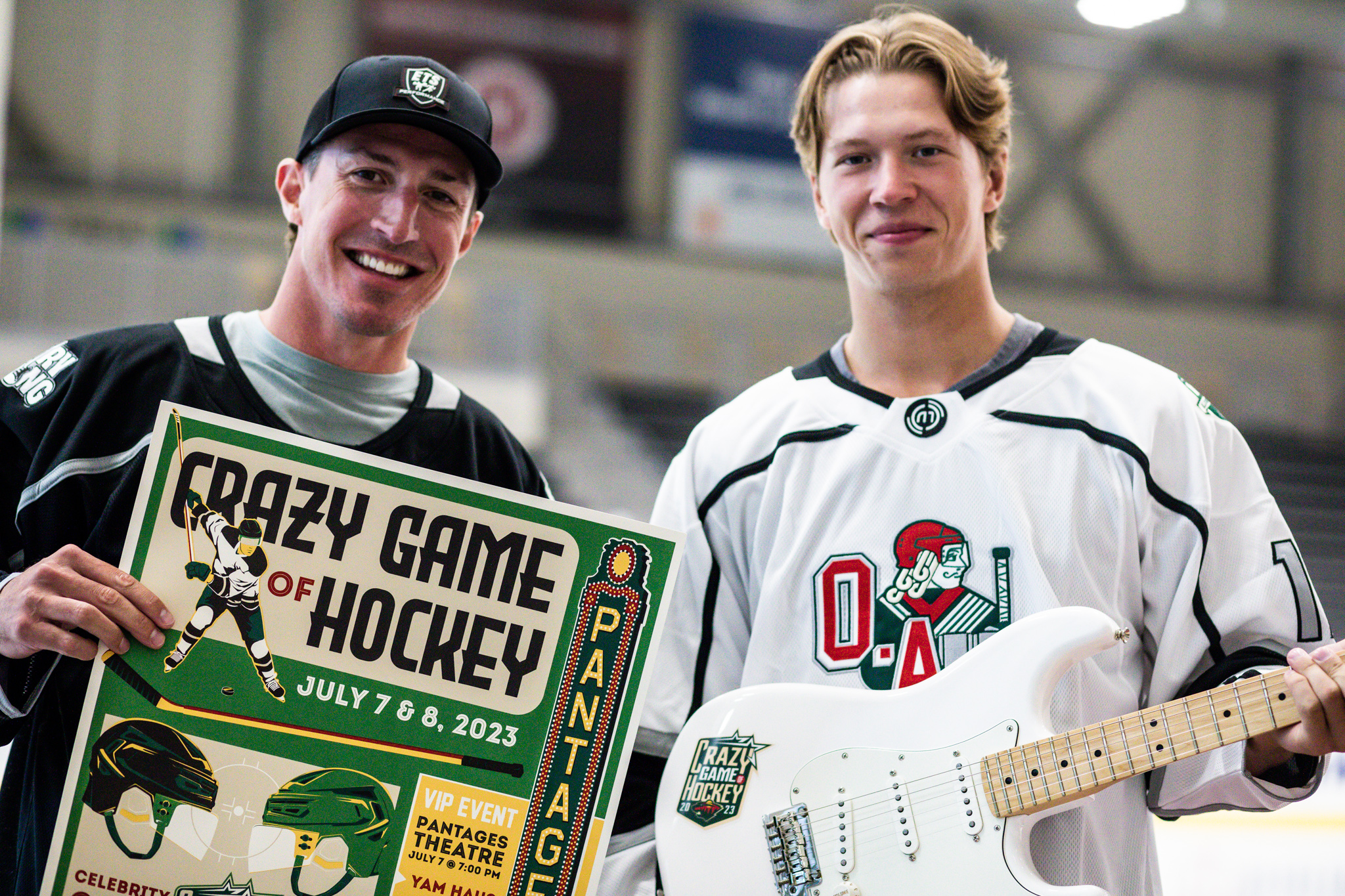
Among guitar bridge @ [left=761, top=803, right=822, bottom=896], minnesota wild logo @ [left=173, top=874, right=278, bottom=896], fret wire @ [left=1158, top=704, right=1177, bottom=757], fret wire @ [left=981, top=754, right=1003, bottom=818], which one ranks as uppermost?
fret wire @ [left=1158, top=704, right=1177, bottom=757]

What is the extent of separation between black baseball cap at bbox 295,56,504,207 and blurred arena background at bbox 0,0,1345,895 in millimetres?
6775

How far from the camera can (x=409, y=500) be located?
1569 millimetres

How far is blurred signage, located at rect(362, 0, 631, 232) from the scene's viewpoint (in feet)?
31.3

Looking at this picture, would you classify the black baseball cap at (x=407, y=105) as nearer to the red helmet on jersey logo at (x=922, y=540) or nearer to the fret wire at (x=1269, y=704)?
the red helmet on jersey logo at (x=922, y=540)

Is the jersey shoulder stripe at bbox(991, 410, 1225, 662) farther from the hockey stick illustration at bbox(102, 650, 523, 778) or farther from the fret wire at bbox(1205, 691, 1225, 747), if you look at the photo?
the hockey stick illustration at bbox(102, 650, 523, 778)

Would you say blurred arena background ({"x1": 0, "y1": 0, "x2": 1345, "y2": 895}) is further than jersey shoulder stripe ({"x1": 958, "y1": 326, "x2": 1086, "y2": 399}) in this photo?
Yes

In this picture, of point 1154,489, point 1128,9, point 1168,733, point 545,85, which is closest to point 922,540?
point 1154,489

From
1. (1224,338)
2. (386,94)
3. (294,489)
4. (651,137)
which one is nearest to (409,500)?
(294,489)

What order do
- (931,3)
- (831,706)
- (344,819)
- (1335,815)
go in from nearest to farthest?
(344,819)
(831,706)
(1335,815)
(931,3)

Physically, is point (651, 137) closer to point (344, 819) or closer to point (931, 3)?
point (931, 3)

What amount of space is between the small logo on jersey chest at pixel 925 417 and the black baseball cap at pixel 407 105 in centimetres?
64

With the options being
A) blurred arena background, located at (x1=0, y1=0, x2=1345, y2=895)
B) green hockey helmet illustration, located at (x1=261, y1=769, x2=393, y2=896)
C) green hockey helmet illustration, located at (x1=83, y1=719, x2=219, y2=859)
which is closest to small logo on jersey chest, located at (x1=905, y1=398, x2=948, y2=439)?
green hockey helmet illustration, located at (x1=261, y1=769, x2=393, y2=896)

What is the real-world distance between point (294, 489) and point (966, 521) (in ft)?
2.68

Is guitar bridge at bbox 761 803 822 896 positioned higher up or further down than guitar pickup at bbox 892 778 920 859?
further down
